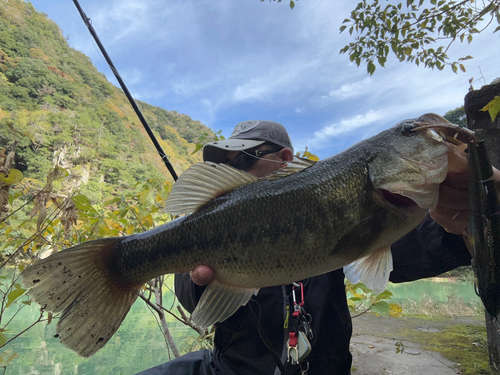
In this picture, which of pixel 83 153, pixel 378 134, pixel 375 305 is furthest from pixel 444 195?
pixel 83 153

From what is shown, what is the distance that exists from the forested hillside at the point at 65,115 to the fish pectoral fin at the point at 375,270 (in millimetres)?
28977

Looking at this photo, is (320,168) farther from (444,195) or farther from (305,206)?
(444,195)

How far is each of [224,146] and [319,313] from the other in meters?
1.33

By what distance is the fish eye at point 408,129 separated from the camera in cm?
130

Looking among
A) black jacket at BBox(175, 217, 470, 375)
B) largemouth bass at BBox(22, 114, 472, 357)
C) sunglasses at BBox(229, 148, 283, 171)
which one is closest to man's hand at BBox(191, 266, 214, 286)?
largemouth bass at BBox(22, 114, 472, 357)

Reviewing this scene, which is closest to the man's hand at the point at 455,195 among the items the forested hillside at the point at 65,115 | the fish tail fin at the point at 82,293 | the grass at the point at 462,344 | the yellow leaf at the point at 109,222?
the fish tail fin at the point at 82,293

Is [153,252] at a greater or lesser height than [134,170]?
lesser

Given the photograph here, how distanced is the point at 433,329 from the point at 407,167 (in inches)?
234

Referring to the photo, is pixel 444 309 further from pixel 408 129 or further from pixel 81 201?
pixel 81 201

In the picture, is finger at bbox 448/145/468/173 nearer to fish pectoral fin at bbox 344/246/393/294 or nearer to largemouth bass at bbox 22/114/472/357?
largemouth bass at bbox 22/114/472/357

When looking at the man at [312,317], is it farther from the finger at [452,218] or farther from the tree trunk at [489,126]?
the tree trunk at [489,126]

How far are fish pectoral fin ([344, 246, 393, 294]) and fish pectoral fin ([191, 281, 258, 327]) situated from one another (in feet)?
1.81

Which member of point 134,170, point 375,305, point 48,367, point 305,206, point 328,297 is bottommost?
point 48,367

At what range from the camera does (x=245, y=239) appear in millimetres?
1277
